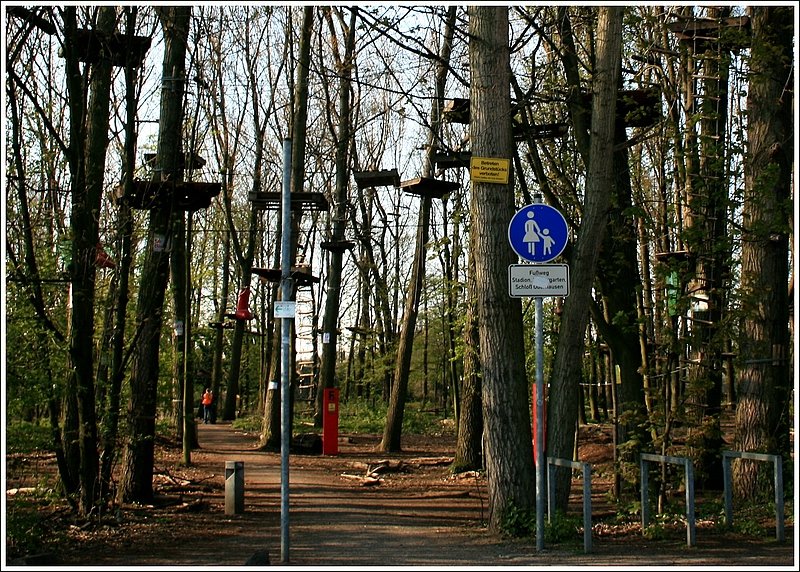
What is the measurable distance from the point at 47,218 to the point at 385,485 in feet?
29.3

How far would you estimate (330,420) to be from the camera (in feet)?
78.1

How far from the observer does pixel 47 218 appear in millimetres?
12008

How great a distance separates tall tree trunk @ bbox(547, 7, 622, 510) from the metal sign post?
67.9 inches

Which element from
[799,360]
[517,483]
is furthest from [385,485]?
[799,360]

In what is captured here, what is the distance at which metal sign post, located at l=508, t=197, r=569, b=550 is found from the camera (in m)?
9.62

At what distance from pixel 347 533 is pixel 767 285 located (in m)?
6.56

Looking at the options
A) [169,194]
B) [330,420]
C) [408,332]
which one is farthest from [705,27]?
[330,420]

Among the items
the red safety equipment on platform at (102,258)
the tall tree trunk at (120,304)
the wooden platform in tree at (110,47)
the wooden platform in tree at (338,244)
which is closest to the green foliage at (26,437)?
the tall tree trunk at (120,304)

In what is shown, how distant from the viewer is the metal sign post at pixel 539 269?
962 cm

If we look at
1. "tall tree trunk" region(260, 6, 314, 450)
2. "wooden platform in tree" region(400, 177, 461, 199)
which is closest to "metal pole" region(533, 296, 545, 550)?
"wooden platform in tree" region(400, 177, 461, 199)

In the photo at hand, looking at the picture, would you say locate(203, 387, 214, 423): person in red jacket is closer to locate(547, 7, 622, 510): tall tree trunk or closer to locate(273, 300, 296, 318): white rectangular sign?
locate(547, 7, 622, 510): tall tree trunk

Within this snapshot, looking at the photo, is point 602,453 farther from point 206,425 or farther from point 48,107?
point 206,425

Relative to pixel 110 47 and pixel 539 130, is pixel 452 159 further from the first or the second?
pixel 110 47

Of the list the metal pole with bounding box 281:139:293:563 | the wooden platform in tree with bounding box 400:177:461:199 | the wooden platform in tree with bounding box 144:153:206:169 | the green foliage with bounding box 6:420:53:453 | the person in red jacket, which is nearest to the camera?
the metal pole with bounding box 281:139:293:563
